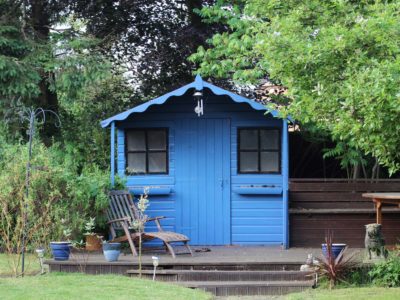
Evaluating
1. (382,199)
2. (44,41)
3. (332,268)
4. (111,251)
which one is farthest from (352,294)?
(44,41)

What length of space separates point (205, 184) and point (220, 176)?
28cm

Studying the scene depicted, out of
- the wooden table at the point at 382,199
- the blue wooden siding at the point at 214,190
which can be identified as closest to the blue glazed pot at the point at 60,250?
the blue wooden siding at the point at 214,190

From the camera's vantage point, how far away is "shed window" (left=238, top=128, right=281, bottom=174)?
11.4 metres

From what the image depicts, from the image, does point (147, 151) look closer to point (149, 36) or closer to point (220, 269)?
point (220, 269)

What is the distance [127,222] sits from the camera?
33.8 feet

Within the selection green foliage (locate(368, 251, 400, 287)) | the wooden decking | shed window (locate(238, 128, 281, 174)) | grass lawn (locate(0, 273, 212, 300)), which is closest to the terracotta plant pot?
the wooden decking

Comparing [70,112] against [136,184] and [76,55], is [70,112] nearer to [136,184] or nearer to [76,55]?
[76,55]

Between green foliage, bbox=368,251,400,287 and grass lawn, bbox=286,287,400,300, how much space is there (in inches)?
10.7

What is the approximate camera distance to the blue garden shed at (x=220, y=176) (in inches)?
448

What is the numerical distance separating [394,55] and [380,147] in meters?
1.16

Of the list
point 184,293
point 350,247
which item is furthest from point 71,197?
point 350,247

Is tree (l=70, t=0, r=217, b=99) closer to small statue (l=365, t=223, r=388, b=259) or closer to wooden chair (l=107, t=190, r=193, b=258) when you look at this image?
wooden chair (l=107, t=190, r=193, b=258)

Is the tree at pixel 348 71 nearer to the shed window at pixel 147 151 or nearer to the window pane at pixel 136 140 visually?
the shed window at pixel 147 151

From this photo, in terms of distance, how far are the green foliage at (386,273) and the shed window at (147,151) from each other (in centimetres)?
410
